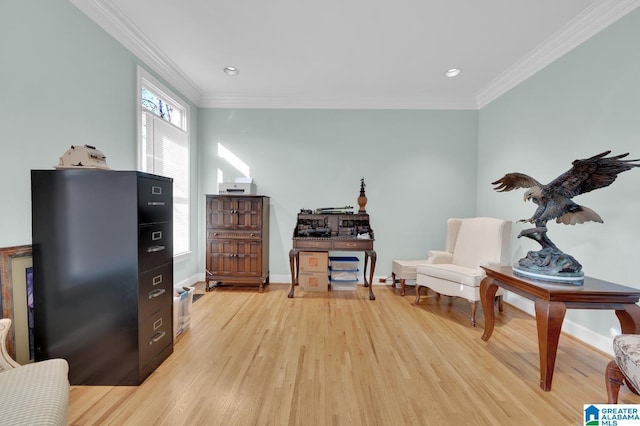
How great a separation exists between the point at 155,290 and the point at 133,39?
7.95 ft

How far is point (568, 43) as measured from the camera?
95.3 inches

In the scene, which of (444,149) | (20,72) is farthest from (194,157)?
(444,149)

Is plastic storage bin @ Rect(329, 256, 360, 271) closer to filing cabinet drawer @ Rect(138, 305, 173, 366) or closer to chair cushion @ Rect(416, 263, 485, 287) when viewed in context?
Answer: chair cushion @ Rect(416, 263, 485, 287)

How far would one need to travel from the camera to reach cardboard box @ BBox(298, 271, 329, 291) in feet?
11.3

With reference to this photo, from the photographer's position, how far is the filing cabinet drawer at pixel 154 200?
161 cm

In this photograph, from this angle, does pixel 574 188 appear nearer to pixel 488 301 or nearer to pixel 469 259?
pixel 488 301

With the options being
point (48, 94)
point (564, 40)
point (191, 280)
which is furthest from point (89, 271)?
point (564, 40)

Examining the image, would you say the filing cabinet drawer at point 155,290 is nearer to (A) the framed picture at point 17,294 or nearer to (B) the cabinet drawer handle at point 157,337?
(B) the cabinet drawer handle at point 157,337

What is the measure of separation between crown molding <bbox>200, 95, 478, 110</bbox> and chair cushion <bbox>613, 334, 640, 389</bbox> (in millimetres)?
3328

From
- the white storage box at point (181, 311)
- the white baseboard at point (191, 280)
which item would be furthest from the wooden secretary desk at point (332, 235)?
the white baseboard at point (191, 280)

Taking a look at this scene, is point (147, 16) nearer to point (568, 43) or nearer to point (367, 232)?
point (367, 232)

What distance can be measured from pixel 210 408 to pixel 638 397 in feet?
8.64

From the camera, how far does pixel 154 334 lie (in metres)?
1.79

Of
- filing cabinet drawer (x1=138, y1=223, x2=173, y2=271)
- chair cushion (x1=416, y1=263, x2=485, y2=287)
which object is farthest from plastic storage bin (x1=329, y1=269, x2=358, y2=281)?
filing cabinet drawer (x1=138, y1=223, x2=173, y2=271)
